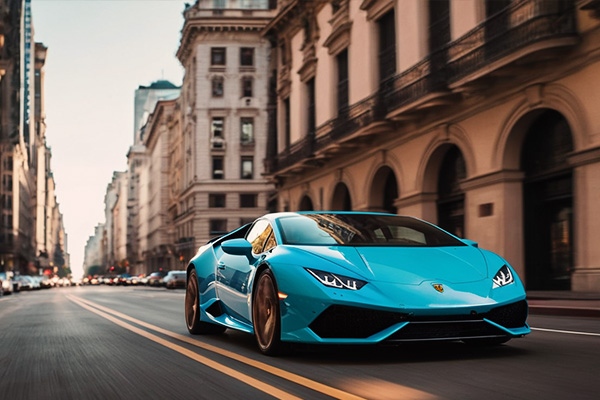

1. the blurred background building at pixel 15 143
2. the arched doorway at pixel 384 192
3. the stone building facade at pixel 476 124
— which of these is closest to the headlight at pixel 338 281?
the stone building facade at pixel 476 124

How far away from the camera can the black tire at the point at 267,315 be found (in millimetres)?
6414

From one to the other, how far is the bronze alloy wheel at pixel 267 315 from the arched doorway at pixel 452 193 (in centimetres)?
1726

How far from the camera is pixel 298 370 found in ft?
18.9

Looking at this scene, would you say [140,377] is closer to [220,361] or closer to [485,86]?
[220,361]

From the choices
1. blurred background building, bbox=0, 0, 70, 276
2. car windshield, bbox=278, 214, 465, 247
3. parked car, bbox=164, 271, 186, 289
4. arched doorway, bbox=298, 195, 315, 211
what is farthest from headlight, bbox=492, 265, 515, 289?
blurred background building, bbox=0, 0, 70, 276

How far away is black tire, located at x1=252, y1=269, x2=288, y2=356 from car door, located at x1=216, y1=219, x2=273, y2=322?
9.7 inches

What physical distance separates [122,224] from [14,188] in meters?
73.3

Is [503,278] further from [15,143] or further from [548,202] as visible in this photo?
[15,143]

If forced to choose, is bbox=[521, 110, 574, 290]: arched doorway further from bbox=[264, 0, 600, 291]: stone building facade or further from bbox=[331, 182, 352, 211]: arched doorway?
bbox=[331, 182, 352, 211]: arched doorway

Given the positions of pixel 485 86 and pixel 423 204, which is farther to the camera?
pixel 423 204

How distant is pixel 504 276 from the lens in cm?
629

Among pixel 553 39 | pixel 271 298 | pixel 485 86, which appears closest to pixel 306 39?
pixel 485 86

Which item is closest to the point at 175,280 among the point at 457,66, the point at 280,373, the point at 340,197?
the point at 340,197

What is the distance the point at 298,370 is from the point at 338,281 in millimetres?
696
